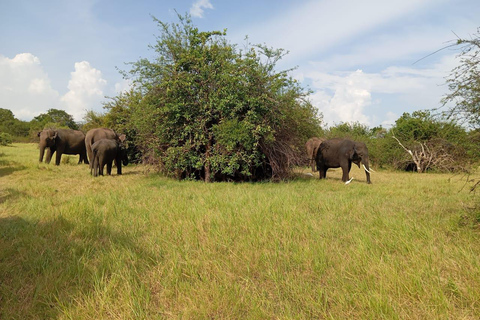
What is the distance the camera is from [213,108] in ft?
35.3

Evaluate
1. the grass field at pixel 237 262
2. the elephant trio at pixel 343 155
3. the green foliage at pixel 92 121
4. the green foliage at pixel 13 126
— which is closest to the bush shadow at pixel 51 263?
the grass field at pixel 237 262

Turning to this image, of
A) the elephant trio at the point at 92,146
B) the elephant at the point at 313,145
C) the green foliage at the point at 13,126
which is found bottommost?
the elephant trio at the point at 92,146

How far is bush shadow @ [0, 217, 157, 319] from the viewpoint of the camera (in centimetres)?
276

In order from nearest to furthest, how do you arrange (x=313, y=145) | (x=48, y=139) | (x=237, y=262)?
(x=237, y=262), (x=48, y=139), (x=313, y=145)

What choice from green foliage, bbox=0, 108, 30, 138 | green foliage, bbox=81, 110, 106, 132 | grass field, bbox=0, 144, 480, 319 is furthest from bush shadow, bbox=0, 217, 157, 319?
green foliage, bbox=0, 108, 30, 138

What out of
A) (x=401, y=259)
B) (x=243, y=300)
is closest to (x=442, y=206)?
(x=401, y=259)

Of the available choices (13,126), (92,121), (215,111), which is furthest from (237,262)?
(13,126)

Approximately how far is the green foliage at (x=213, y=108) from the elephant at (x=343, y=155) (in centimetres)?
Answer: 234

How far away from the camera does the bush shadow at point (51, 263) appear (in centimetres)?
276

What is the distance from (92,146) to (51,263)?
9.48 m

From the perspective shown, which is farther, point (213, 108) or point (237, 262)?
point (213, 108)

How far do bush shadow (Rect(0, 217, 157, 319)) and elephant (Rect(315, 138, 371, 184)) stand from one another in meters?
10.3

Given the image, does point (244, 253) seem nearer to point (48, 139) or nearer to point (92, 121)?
point (48, 139)

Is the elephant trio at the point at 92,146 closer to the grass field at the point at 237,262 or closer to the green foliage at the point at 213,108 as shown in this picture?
the green foliage at the point at 213,108
